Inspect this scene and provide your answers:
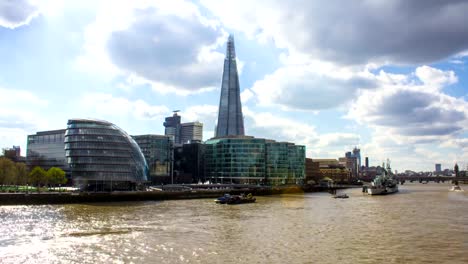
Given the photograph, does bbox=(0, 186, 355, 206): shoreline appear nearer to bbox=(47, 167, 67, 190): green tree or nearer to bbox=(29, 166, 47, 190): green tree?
bbox=(29, 166, 47, 190): green tree

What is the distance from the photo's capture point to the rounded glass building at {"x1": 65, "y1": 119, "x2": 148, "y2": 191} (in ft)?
413

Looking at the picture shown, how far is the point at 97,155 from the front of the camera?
12612 centimetres

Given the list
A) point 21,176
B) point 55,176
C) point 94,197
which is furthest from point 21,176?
point 94,197

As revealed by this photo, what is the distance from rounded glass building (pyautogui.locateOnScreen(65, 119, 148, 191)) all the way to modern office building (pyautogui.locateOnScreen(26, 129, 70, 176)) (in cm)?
5020

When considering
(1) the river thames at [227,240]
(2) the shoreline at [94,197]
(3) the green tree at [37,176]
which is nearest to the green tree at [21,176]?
(3) the green tree at [37,176]

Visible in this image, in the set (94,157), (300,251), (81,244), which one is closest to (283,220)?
(300,251)

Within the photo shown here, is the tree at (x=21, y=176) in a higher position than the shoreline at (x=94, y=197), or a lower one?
higher

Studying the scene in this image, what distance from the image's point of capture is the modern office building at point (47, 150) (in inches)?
6944

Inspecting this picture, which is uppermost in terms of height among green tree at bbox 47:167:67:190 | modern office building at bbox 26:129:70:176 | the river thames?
modern office building at bbox 26:129:70:176

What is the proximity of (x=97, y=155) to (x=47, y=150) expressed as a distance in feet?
224

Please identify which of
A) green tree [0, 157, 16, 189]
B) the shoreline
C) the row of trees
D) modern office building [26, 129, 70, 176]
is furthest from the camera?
modern office building [26, 129, 70, 176]

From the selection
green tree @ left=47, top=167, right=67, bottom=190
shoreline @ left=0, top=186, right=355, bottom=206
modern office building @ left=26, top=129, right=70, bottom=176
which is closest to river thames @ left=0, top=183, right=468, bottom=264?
shoreline @ left=0, top=186, right=355, bottom=206

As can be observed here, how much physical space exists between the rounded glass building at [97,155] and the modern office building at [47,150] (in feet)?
165

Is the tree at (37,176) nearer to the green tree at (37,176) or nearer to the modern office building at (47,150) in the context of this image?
the green tree at (37,176)
